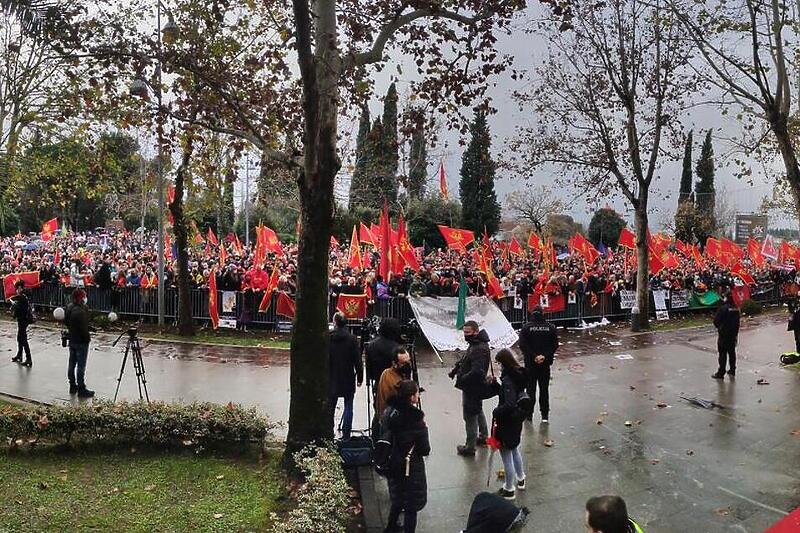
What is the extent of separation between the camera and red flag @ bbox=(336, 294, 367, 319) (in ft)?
52.9

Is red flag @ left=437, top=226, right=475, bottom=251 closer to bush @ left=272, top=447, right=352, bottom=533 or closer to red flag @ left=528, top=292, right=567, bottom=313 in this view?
red flag @ left=528, top=292, right=567, bottom=313

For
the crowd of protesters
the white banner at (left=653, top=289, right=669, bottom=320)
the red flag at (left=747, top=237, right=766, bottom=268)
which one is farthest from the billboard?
the white banner at (left=653, top=289, right=669, bottom=320)

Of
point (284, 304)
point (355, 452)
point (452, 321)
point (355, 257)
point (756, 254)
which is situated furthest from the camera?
point (756, 254)

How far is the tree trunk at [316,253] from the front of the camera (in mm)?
6875

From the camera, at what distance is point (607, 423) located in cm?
955

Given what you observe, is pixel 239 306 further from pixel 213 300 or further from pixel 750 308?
pixel 750 308

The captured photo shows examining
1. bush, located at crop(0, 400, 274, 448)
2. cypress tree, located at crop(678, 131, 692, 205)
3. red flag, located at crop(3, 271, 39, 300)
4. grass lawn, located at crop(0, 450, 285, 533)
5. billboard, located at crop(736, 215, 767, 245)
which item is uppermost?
cypress tree, located at crop(678, 131, 692, 205)

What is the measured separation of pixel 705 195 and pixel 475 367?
58.1 metres

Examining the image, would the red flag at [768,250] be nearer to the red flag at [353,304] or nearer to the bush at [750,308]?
the bush at [750,308]

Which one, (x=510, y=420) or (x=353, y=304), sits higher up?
(x=353, y=304)

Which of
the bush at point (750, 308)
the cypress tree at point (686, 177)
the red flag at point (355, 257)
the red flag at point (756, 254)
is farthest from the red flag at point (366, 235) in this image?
the cypress tree at point (686, 177)

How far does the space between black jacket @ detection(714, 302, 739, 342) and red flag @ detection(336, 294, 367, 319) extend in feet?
26.7

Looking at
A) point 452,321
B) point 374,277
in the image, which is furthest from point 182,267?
point 452,321

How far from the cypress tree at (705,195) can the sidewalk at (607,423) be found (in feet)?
131
